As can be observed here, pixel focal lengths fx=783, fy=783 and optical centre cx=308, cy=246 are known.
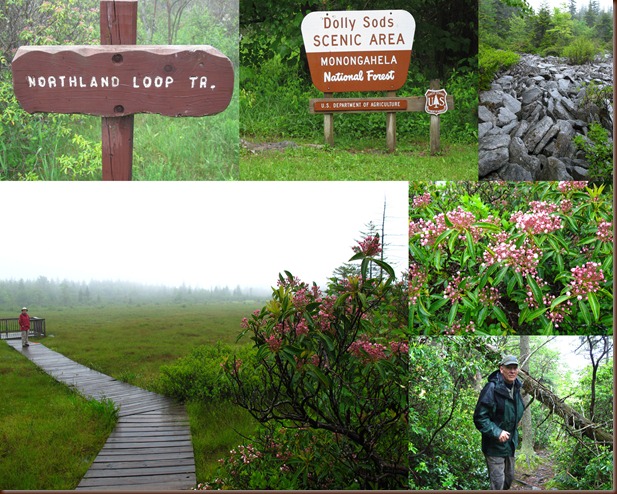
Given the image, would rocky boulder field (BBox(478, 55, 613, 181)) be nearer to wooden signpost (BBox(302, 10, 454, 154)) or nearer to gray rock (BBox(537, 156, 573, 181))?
gray rock (BBox(537, 156, 573, 181))

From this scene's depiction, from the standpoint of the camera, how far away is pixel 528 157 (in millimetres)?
6312

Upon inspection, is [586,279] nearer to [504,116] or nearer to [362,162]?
[504,116]

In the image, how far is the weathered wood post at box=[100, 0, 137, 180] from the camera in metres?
5.27

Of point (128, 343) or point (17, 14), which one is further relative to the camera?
point (17, 14)

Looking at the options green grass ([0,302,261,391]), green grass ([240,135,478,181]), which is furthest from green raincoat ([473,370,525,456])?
green grass ([240,135,478,181])

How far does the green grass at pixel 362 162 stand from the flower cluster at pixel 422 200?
125 centimetres

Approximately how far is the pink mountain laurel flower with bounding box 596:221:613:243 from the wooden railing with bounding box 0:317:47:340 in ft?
12.3

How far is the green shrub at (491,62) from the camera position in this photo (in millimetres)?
6371

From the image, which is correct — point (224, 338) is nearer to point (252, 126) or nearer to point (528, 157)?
point (252, 126)

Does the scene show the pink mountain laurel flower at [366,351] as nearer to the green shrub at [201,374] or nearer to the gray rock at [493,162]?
the green shrub at [201,374]

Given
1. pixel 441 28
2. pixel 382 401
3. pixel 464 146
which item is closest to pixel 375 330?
pixel 382 401

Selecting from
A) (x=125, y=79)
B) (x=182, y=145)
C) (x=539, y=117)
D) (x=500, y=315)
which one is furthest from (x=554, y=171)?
(x=125, y=79)

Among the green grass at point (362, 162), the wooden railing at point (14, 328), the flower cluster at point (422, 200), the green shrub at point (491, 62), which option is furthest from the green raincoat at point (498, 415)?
the wooden railing at point (14, 328)

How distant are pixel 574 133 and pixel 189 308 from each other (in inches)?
132
